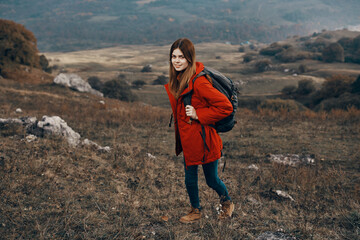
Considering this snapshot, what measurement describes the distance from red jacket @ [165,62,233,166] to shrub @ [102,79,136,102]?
17.5m

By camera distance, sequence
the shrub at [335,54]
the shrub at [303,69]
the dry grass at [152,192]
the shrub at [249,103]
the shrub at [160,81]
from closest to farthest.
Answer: the dry grass at [152,192], the shrub at [249,103], the shrub at [160,81], the shrub at [303,69], the shrub at [335,54]

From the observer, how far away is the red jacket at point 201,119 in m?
2.38

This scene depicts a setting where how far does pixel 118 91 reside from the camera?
790 inches

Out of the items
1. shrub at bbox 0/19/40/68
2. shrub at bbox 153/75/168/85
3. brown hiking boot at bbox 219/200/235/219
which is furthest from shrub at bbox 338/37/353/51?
brown hiking boot at bbox 219/200/235/219

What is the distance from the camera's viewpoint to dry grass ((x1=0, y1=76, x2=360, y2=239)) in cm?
272

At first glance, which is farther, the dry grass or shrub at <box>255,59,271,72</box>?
shrub at <box>255,59,271,72</box>

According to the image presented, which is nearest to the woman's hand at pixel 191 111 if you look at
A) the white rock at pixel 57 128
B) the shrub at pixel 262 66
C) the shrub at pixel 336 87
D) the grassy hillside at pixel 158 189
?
the grassy hillside at pixel 158 189

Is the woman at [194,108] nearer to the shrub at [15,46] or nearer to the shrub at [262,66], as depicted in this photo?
the shrub at [15,46]

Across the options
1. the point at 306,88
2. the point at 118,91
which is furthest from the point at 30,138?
the point at 306,88

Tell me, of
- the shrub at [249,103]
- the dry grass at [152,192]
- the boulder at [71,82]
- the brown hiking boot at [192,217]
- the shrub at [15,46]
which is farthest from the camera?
the shrub at [15,46]

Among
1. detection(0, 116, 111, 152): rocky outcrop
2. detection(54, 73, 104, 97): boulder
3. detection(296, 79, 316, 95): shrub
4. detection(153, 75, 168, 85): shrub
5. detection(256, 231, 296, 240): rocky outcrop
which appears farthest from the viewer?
detection(153, 75, 168, 85): shrub

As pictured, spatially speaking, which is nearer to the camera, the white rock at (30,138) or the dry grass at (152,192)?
the dry grass at (152,192)

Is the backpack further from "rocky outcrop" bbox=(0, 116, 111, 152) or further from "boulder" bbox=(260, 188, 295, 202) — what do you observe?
"rocky outcrop" bbox=(0, 116, 111, 152)

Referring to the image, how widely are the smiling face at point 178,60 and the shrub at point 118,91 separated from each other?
1752 centimetres
